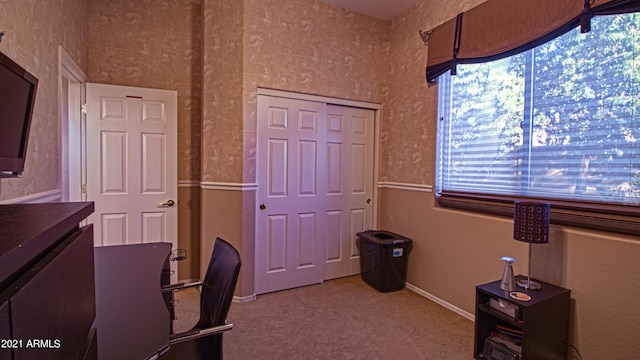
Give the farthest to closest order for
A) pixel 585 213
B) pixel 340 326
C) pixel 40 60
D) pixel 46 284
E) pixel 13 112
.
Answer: pixel 340 326 → pixel 585 213 → pixel 40 60 → pixel 13 112 → pixel 46 284

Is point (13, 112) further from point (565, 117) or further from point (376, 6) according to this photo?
point (376, 6)

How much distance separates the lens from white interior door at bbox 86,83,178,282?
9.19 ft

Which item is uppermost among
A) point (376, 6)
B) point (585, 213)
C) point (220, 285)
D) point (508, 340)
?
point (376, 6)

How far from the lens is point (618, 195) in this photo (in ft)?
5.82

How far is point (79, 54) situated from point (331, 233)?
2.87 metres

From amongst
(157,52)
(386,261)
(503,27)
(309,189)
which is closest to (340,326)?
(386,261)

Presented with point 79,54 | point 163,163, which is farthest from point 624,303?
point 79,54

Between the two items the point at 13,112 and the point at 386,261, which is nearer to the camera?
the point at 13,112

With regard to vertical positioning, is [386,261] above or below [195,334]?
below

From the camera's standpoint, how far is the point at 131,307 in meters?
1.09

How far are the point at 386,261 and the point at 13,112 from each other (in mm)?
2896

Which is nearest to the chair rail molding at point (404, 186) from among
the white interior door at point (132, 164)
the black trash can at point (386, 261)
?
the black trash can at point (386, 261)

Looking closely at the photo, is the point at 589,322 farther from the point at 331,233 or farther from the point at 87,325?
the point at 87,325

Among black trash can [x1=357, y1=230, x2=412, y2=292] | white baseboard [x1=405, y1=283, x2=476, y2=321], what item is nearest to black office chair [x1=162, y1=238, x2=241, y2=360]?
black trash can [x1=357, y1=230, x2=412, y2=292]
